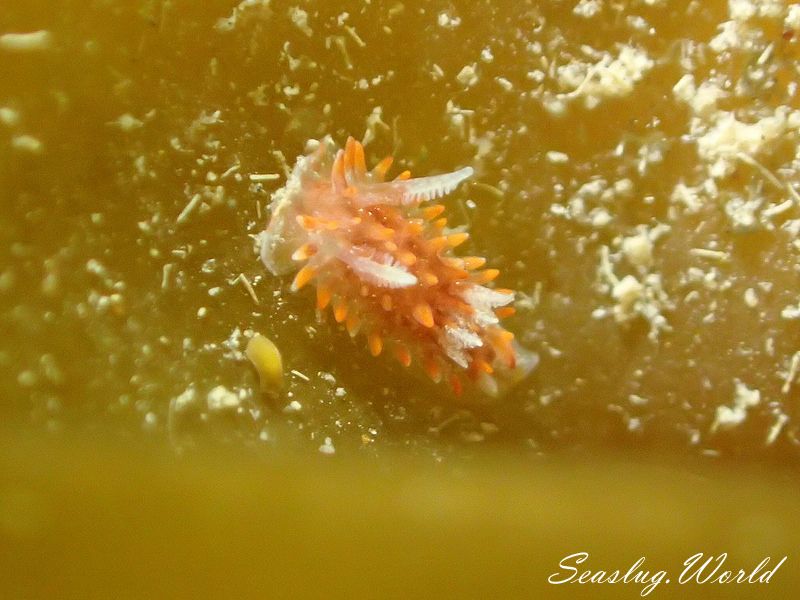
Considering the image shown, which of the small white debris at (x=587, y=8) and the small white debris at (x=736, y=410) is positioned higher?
the small white debris at (x=587, y=8)

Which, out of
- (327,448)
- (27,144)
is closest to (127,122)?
(27,144)

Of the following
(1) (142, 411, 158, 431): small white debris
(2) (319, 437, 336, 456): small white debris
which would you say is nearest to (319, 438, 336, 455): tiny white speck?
(2) (319, 437, 336, 456): small white debris

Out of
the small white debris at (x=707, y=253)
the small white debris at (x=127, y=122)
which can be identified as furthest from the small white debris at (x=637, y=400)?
the small white debris at (x=127, y=122)

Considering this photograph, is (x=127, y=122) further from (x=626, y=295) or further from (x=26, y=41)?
(x=626, y=295)

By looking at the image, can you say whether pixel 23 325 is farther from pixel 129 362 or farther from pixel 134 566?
pixel 134 566

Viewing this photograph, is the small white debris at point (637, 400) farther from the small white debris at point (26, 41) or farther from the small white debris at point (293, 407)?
the small white debris at point (26, 41)
